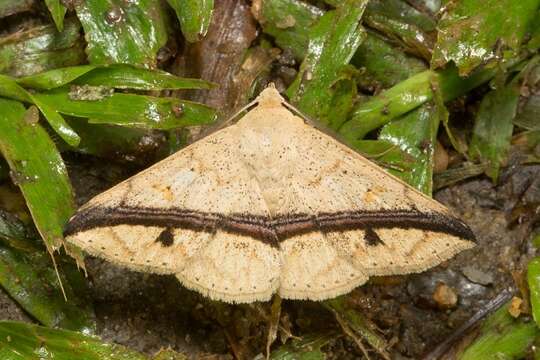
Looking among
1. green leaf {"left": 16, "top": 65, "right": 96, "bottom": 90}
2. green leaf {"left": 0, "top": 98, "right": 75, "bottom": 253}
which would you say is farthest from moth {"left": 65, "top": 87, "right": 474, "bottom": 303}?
green leaf {"left": 16, "top": 65, "right": 96, "bottom": 90}

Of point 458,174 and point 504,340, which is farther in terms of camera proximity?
point 458,174

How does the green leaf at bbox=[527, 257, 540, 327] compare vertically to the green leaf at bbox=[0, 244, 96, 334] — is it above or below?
above

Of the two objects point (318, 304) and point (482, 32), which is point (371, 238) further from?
point (482, 32)

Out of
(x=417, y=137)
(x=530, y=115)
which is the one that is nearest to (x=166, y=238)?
(x=417, y=137)

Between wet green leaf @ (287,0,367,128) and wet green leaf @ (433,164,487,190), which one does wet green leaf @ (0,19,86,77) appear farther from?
wet green leaf @ (433,164,487,190)

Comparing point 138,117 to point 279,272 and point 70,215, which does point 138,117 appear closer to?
point 70,215

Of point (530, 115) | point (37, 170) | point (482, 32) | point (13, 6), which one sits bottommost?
point (37, 170)

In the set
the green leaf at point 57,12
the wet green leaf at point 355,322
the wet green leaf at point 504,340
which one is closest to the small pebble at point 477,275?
the wet green leaf at point 504,340
